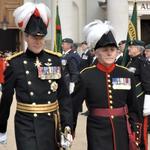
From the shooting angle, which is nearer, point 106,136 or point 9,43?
point 106,136

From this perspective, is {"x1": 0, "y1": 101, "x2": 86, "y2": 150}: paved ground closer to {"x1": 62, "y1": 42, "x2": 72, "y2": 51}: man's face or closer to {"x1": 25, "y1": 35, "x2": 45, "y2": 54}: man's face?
{"x1": 62, "y1": 42, "x2": 72, "y2": 51}: man's face

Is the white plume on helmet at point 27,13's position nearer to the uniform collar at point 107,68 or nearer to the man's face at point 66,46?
the uniform collar at point 107,68

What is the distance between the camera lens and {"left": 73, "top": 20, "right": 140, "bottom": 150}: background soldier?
15.5 feet

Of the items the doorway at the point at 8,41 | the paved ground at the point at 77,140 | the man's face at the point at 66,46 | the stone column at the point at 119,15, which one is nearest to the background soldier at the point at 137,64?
the paved ground at the point at 77,140

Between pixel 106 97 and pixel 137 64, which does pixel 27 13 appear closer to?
pixel 106 97

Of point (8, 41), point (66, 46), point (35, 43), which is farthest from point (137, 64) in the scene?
point (8, 41)

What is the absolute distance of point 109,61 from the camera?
187 inches

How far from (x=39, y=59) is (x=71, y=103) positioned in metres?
0.47

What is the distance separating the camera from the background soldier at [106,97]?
4719 mm

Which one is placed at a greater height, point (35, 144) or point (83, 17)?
point (83, 17)

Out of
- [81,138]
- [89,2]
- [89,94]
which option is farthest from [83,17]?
[89,94]

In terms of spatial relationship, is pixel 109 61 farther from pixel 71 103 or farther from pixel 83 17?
pixel 83 17

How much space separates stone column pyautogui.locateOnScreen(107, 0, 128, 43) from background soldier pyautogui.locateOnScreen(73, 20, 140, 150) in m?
12.7

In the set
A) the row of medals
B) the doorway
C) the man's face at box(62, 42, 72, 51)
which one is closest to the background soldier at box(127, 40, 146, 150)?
the row of medals
